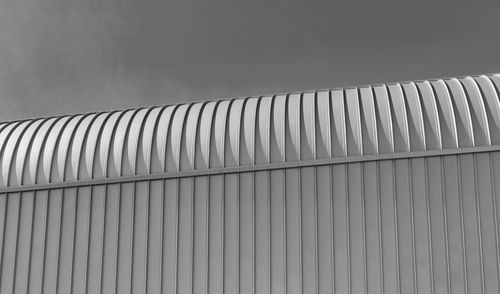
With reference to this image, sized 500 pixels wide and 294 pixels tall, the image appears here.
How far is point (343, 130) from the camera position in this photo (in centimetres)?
1369

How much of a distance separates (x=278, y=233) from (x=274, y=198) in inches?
24.5

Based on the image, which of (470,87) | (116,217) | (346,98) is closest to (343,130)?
(346,98)

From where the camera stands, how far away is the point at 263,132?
14.1m

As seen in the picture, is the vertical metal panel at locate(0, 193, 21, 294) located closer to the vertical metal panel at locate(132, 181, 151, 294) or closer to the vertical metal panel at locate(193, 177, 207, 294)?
the vertical metal panel at locate(132, 181, 151, 294)

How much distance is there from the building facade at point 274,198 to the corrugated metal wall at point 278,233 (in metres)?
0.02

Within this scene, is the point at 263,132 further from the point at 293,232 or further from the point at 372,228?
the point at 372,228

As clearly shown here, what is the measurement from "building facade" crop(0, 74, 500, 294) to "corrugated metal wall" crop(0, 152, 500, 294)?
0.8 inches

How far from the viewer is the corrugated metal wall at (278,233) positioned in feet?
41.4

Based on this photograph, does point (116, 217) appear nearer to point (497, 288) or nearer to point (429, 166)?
point (429, 166)

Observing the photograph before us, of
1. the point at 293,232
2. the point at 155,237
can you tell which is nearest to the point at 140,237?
the point at 155,237

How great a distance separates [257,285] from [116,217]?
2.96 metres

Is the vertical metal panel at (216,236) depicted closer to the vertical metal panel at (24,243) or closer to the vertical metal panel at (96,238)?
the vertical metal panel at (96,238)

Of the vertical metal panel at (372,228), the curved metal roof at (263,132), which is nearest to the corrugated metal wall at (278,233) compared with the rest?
the vertical metal panel at (372,228)

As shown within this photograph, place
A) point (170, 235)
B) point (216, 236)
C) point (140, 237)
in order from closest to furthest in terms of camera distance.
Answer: point (216, 236) → point (170, 235) → point (140, 237)
